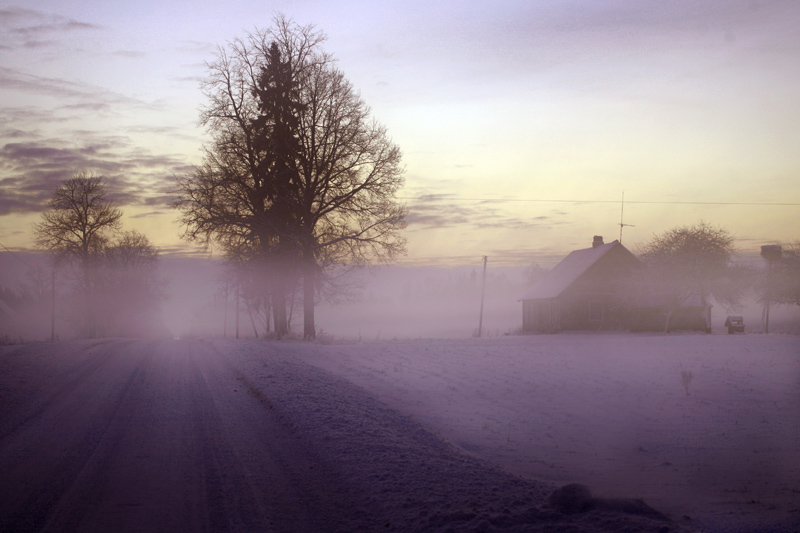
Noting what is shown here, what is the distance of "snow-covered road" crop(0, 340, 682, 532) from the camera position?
435 centimetres

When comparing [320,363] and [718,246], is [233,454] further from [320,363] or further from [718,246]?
[718,246]

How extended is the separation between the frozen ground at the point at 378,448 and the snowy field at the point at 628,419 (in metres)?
0.06

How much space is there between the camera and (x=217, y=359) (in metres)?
15.8

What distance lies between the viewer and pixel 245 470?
18.2 ft

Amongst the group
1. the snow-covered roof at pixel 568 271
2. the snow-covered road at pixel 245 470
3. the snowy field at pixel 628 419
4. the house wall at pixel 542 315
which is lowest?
the house wall at pixel 542 315

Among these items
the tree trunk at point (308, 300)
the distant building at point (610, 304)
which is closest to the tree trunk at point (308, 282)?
the tree trunk at point (308, 300)

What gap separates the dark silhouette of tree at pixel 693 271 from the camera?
38750 millimetres

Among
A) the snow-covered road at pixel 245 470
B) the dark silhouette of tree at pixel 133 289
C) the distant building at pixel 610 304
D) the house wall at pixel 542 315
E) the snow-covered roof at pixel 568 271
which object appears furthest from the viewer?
the dark silhouette of tree at pixel 133 289

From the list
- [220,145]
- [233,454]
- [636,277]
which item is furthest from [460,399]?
[636,277]

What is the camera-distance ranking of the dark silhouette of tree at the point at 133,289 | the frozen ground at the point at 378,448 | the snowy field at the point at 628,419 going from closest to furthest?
the frozen ground at the point at 378,448
the snowy field at the point at 628,419
the dark silhouette of tree at the point at 133,289

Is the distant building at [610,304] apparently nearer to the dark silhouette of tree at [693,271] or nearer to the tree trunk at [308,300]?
the dark silhouette of tree at [693,271]

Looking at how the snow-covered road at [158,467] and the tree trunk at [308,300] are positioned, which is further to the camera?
the tree trunk at [308,300]

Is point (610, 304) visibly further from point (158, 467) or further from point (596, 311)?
point (158, 467)

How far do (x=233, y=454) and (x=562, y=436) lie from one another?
18.3 feet
